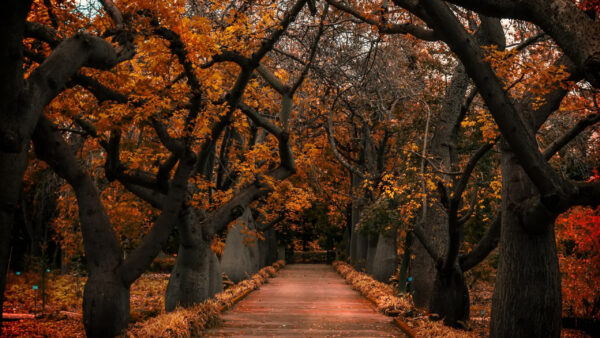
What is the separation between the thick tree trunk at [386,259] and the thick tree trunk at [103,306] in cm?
1365

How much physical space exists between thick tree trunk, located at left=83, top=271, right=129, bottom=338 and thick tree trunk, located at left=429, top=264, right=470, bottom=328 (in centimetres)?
596

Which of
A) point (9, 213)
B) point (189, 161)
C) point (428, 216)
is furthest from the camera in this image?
point (428, 216)

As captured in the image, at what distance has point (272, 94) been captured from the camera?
18.0 metres

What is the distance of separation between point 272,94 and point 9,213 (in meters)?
13.5

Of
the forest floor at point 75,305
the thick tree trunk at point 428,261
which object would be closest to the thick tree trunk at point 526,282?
the forest floor at point 75,305

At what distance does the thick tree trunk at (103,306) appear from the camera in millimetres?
8836

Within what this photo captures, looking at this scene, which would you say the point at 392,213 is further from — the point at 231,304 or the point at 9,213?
the point at 9,213

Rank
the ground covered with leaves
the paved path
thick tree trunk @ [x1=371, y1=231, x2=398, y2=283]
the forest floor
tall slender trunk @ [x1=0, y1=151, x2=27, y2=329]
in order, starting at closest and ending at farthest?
tall slender trunk @ [x1=0, y1=151, x2=27, y2=329] < the ground covered with leaves < the paved path < the forest floor < thick tree trunk @ [x1=371, y1=231, x2=398, y2=283]

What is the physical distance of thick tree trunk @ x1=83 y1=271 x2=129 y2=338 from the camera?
884 cm

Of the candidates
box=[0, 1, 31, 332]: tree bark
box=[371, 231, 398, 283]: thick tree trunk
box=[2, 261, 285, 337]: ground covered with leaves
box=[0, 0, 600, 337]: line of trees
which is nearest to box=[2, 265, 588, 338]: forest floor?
box=[2, 261, 285, 337]: ground covered with leaves

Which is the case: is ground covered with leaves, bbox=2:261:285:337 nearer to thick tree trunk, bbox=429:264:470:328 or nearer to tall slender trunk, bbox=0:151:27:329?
tall slender trunk, bbox=0:151:27:329

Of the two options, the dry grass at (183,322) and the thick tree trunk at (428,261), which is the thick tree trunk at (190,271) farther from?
the thick tree trunk at (428,261)

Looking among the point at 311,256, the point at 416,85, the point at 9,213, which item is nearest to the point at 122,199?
the point at 416,85

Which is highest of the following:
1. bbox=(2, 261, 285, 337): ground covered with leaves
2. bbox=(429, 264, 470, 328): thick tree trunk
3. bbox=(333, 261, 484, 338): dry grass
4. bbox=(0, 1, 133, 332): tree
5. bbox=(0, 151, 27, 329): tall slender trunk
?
bbox=(0, 1, 133, 332): tree
